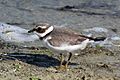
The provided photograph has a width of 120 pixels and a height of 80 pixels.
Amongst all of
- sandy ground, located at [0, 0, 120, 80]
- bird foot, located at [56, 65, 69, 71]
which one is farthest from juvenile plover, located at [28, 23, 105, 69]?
sandy ground, located at [0, 0, 120, 80]

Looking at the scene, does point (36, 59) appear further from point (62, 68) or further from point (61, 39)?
point (61, 39)

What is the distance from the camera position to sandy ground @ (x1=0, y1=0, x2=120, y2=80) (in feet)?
23.6

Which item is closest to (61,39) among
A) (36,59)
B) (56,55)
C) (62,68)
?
(62,68)

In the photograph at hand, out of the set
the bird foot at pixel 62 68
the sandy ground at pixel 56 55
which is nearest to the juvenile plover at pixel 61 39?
the bird foot at pixel 62 68

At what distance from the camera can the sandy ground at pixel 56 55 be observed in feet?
23.6

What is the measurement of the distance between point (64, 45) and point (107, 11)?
221 inches

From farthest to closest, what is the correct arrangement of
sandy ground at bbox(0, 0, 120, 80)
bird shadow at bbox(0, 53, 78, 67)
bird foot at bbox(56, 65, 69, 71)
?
bird shadow at bbox(0, 53, 78, 67), bird foot at bbox(56, 65, 69, 71), sandy ground at bbox(0, 0, 120, 80)

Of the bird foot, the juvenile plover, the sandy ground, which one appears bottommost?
the sandy ground

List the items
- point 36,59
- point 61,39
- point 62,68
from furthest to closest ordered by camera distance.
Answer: point 36,59 < point 62,68 < point 61,39

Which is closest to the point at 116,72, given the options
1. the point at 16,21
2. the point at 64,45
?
the point at 64,45

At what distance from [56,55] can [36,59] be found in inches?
19.0

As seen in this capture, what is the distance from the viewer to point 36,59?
26.6ft

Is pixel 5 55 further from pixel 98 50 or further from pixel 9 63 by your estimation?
pixel 98 50

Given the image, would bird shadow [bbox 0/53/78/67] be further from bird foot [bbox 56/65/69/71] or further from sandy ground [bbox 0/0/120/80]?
bird foot [bbox 56/65/69/71]
